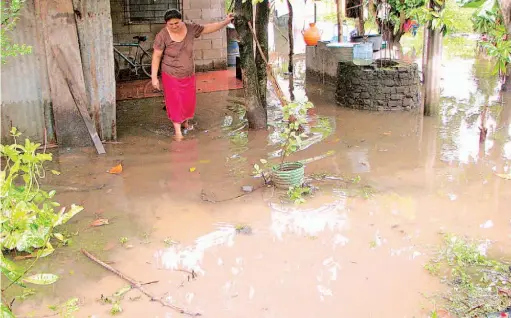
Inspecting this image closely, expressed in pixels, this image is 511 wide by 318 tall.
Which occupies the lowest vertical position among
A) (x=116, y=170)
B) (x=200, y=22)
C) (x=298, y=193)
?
(x=298, y=193)

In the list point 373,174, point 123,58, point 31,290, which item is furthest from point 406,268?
point 123,58

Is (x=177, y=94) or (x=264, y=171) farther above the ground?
(x=177, y=94)

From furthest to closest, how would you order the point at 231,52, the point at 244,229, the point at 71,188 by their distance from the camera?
the point at 231,52, the point at 71,188, the point at 244,229

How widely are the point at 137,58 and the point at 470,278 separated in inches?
373

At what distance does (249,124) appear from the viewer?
7.57 meters

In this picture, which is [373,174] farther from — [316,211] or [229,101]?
[229,101]

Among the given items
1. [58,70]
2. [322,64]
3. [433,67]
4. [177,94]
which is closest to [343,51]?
[322,64]

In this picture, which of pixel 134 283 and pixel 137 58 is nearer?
pixel 134 283

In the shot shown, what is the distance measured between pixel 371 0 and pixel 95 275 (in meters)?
7.17

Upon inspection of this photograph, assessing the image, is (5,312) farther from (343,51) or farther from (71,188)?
(343,51)

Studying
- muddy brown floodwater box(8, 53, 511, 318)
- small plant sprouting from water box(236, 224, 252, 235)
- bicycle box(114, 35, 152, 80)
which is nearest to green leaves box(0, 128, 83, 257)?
muddy brown floodwater box(8, 53, 511, 318)

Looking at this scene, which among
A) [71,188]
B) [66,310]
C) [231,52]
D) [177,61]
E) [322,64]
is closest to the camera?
[66,310]

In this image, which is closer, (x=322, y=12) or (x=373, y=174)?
(x=373, y=174)

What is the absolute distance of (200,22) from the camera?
39.0ft
